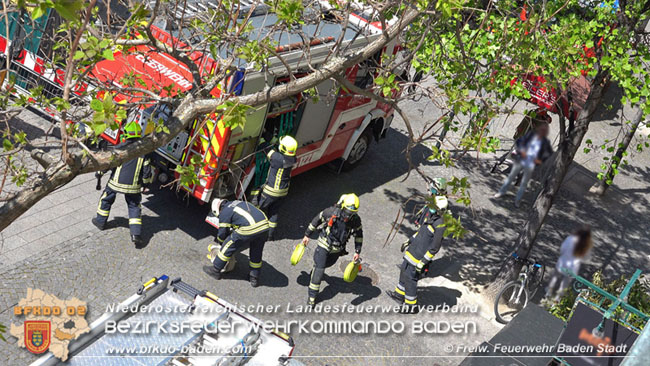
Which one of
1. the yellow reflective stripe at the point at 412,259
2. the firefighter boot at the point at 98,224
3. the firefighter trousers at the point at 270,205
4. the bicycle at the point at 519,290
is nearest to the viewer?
the yellow reflective stripe at the point at 412,259

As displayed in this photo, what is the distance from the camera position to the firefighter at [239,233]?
9375mm

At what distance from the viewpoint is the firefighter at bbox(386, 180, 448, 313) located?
9609 millimetres

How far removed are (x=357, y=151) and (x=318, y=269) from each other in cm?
415

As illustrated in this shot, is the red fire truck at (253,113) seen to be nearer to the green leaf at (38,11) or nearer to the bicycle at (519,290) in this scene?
the bicycle at (519,290)

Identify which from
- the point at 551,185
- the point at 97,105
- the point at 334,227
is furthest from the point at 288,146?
the point at 97,105

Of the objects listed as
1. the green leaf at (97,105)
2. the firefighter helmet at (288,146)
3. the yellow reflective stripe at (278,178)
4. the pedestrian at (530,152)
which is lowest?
the yellow reflective stripe at (278,178)

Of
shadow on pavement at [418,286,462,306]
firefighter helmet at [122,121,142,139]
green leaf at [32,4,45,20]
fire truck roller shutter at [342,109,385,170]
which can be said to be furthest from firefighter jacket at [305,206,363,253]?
green leaf at [32,4,45,20]

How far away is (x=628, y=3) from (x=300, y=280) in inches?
213

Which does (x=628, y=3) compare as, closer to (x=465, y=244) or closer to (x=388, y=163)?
(x=465, y=244)

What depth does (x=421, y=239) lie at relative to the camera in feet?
32.0

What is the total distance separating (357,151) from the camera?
1326 centimetres

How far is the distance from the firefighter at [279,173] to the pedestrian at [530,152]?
7693 mm

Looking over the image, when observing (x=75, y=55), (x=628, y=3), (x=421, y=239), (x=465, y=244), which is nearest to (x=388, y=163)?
(x=465, y=244)

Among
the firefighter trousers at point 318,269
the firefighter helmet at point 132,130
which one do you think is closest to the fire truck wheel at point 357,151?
the firefighter trousers at point 318,269
